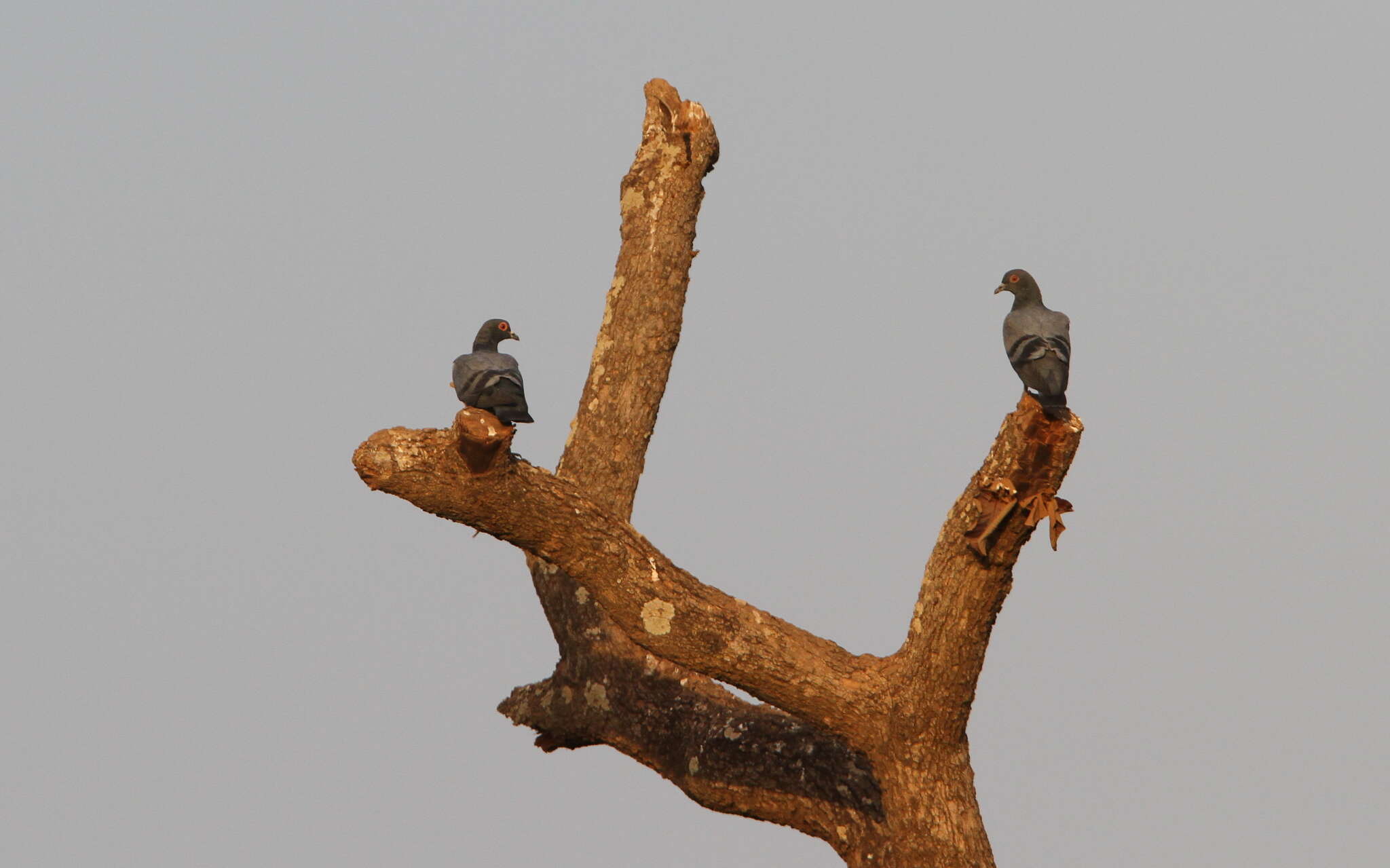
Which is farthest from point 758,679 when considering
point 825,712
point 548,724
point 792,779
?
point 548,724

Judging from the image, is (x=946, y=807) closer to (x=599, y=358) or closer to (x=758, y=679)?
(x=758, y=679)

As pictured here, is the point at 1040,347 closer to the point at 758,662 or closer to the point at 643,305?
the point at 758,662

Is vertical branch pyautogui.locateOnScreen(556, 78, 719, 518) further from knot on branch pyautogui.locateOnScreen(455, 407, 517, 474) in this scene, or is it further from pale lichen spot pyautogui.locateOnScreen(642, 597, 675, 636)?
knot on branch pyautogui.locateOnScreen(455, 407, 517, 474)

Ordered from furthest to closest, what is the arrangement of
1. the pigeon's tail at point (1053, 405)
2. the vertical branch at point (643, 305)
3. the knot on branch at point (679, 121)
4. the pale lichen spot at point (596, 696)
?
the knot on branch at point (679, 121)
the vertical branch at point (643, 305)
the pale lichen spot at point (596, 696)
the pigeon's tail at point (1053, 405)

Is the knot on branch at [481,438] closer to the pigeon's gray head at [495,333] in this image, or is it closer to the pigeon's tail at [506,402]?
the pigeon's tail at [506,402]

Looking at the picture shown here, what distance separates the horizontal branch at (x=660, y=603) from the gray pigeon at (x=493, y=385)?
22 centimetres

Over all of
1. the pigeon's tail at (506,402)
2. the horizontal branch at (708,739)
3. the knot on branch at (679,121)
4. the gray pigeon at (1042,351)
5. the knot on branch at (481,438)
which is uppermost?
the knot on branch at (679,121)

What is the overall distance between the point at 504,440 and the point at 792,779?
9.12 ft

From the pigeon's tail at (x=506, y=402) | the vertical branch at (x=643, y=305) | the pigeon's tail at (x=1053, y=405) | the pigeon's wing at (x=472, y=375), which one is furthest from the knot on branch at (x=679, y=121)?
the pigeon's tail at (x=1053, y=405)

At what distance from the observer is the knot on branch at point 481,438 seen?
678 centimetres

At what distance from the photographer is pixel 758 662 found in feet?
25.2

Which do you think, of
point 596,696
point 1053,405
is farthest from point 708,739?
point 1053,405

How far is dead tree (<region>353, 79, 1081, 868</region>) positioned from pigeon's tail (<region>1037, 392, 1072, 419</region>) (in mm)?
54

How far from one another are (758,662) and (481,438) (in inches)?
77.4
